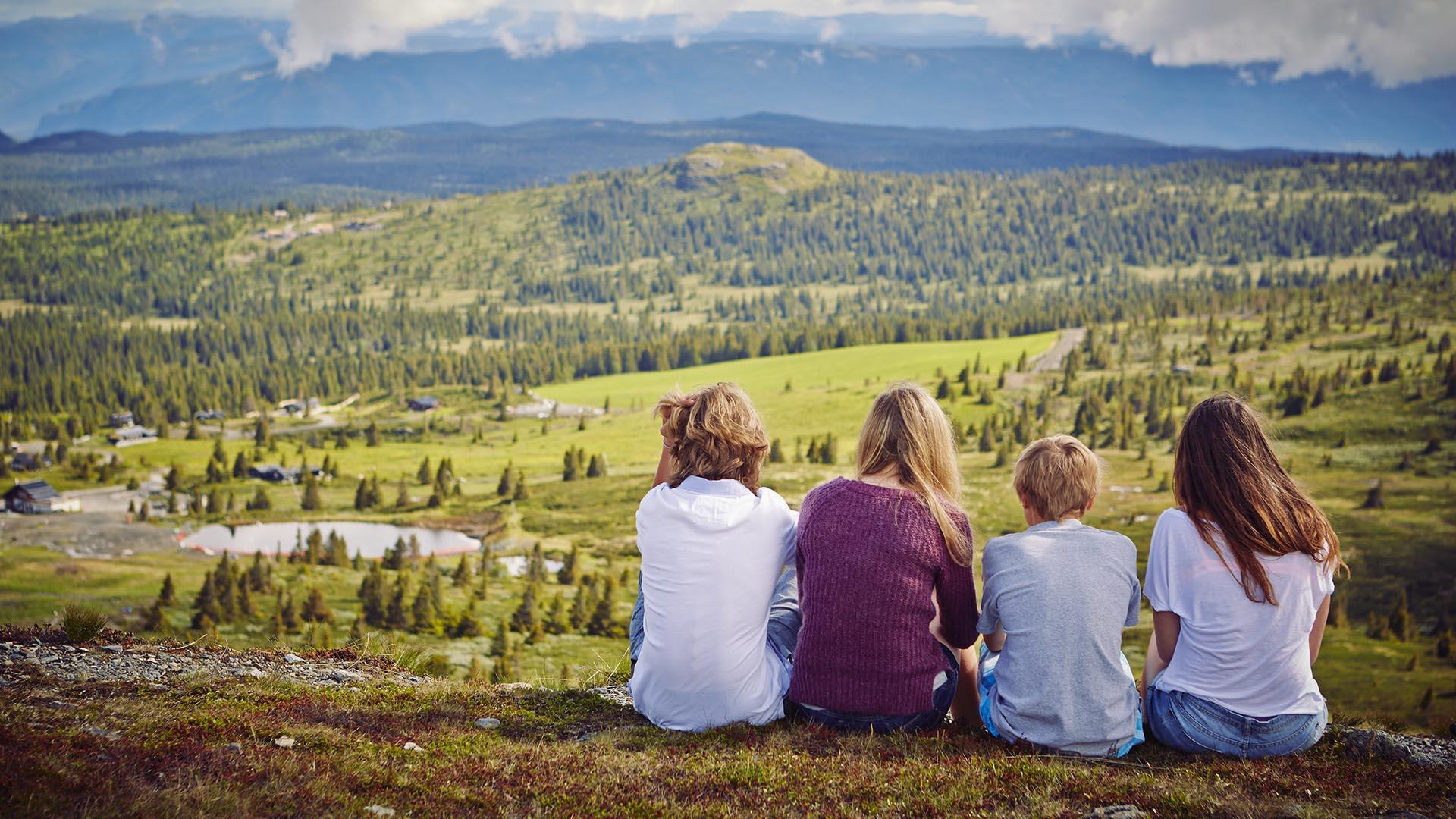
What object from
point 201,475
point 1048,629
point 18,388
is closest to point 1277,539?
point 1048,629

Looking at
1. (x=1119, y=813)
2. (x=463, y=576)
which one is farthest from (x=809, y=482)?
(x=1119, y=813)

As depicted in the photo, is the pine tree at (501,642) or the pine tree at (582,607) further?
the pine tree at (582,607)

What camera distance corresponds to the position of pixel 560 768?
8539mm

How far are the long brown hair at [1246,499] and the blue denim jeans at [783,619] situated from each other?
3.94 m

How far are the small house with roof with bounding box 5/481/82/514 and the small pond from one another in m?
23.0

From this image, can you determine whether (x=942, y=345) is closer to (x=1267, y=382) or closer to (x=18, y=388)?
(x=1267, y=382)

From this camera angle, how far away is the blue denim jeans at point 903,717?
371 inches

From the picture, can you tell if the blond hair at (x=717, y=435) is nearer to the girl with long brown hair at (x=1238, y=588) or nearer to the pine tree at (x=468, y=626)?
the girl with long brown hair at (x=1238, y=588)

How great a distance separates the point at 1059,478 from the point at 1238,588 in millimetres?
1784

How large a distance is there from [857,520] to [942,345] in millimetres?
187569

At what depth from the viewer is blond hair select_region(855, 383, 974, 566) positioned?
29.2 feet

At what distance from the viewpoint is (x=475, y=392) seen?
188000mm

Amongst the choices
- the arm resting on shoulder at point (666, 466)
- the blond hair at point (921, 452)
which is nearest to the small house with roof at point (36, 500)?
the arm resting on shoulder at point (666, 466)

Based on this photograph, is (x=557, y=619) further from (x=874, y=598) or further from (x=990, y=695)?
(x=874, y=598)
